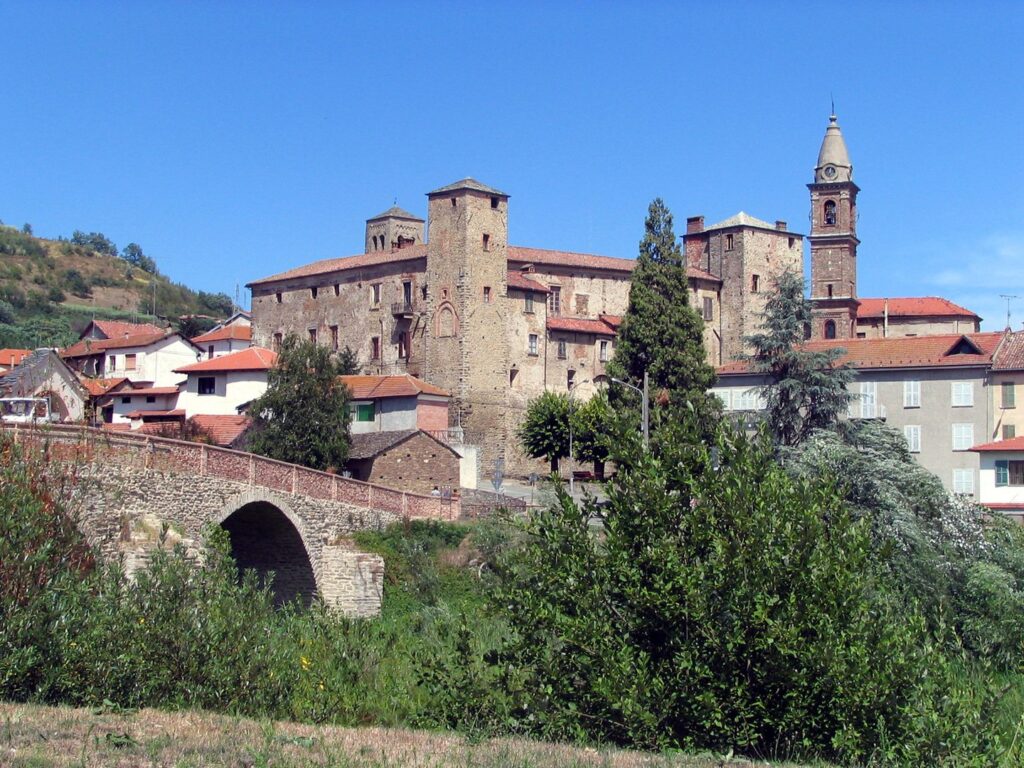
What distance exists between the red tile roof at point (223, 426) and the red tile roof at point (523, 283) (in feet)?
60.5

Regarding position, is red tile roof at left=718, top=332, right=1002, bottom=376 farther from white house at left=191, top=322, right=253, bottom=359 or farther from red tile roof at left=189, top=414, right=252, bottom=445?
white house at left=191, top=322, right=253, bottom=359

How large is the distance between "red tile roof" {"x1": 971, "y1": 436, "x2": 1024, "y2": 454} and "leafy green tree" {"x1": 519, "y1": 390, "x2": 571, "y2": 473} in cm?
2014

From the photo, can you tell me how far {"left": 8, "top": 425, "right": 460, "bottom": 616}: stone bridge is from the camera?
1105 inches

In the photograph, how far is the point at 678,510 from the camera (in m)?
17.4

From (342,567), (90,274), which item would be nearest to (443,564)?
(342,567)

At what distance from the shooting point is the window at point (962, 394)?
5366 cm

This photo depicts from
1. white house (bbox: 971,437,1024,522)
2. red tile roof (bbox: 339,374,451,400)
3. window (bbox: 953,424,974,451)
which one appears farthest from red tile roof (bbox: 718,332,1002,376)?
red tile roof (bbox: 339,374,451,400)

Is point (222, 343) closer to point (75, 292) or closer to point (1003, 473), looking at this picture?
point (1003, 473)

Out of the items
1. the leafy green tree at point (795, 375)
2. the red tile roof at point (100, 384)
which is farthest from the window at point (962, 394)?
the red tile roof at point (100, 384)

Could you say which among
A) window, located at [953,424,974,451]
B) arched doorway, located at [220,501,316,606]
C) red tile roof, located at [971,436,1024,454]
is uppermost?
window, located at [953,424,974,451]

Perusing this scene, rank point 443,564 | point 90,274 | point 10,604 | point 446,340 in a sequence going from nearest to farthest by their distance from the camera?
point 10,604, point 443,564, point 446,340, point 90,274

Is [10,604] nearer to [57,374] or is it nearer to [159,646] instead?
[159,646]

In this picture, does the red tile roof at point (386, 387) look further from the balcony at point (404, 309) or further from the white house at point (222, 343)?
the white house at point (222, 343)

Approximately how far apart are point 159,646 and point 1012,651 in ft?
50.9
